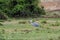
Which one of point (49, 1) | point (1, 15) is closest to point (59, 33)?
point (1, 15)

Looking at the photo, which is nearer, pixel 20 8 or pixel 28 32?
pixel 28 32

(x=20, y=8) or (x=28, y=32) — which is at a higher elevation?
(x=28, y=32)

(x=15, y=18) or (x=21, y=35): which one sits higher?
(x=21, y=35)

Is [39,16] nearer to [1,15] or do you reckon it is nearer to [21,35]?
[1,15]

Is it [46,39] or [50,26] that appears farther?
[50,26]

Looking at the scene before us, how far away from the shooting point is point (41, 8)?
74.5 feet

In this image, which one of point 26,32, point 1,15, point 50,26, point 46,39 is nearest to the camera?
point 46,39

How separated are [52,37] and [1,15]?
24.7ft

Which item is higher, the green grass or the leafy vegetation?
the green grass

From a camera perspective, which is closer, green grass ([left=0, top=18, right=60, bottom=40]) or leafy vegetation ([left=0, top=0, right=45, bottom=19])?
green grass ([left=0, top=18, right=60, bottom=40])

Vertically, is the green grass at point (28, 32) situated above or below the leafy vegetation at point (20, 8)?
above

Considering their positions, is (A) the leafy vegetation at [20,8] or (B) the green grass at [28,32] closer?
(B) the green grass at [28,32]

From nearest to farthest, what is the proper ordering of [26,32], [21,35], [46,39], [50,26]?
1. [46,39]
2. [21,35]
3. [26,32]
4. [50,26]

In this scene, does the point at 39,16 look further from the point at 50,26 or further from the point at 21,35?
the point at 21,35
